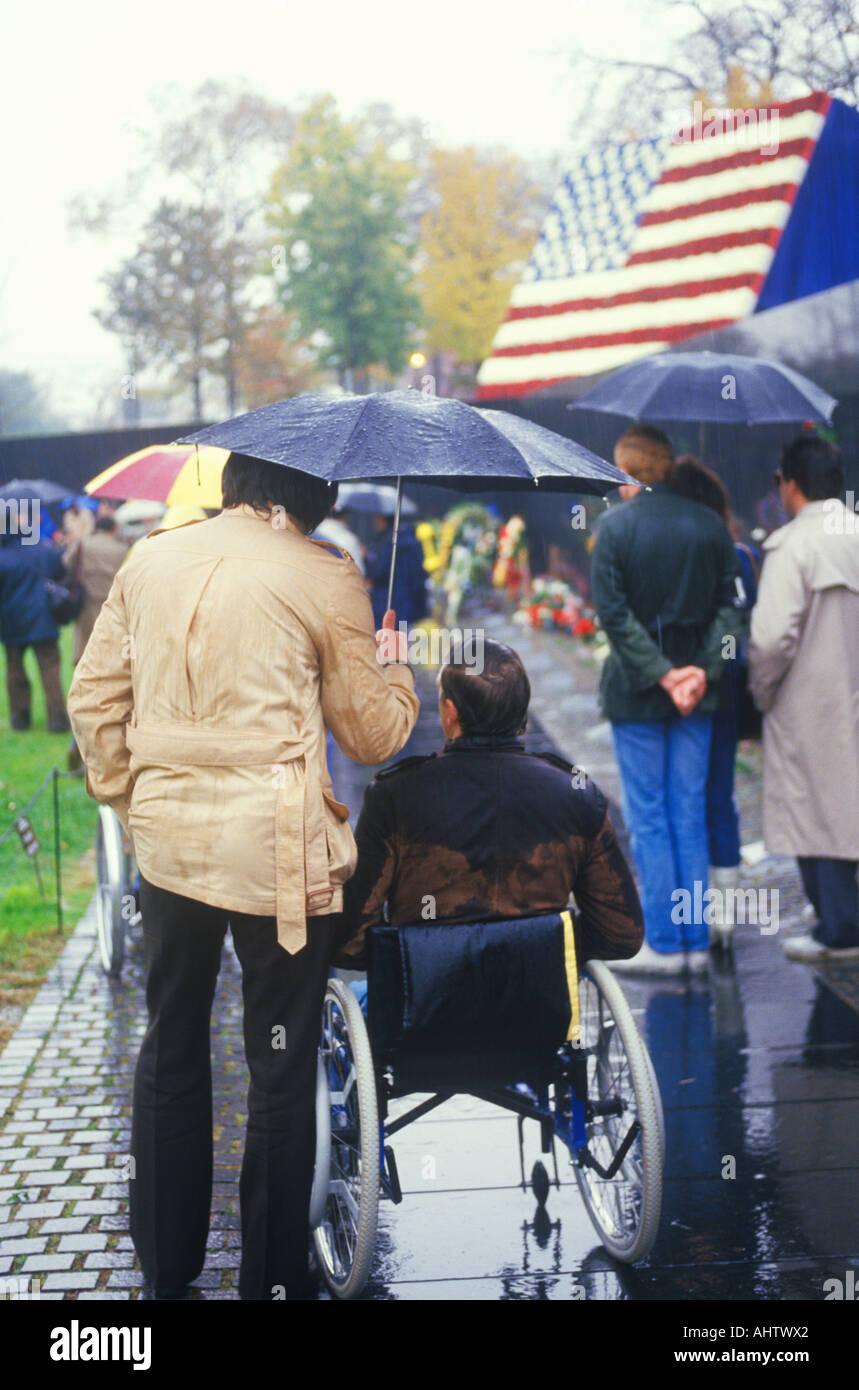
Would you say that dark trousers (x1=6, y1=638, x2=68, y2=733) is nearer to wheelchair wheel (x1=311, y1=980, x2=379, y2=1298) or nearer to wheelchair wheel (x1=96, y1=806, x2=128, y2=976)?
wheelchair wheel (x1=96, y1=806, x2=128, y2=976)

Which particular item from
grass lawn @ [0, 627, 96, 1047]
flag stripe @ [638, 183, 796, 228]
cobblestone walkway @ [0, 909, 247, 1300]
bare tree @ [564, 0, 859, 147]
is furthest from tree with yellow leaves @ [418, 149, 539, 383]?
cobblestone walkway @ [0, 909, 247, 1300]

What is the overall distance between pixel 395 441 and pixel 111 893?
117 inches

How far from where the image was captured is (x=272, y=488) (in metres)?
3.07

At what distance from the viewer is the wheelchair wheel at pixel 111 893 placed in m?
5.51

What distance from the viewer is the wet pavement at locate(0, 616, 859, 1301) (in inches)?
135

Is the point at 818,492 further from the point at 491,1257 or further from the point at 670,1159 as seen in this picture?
the point at 491,1257

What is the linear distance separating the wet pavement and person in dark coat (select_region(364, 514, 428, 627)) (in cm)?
661

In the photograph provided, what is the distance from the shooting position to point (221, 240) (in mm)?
39750

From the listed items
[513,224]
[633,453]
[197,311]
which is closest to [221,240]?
[197,311]

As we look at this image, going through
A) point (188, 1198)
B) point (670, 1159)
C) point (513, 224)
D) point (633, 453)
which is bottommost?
point (670, 1159)

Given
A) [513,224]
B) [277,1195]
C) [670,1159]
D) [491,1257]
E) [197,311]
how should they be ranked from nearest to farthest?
[277,1195], [491,1257], [670,1159], [197,311], [513,224]

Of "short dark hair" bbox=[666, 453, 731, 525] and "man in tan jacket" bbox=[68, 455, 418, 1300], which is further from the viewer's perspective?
"short dark hair" bbox=[666, 453, 731, 525]

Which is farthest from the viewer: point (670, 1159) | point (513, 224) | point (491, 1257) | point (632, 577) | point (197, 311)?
point (513, 224)
